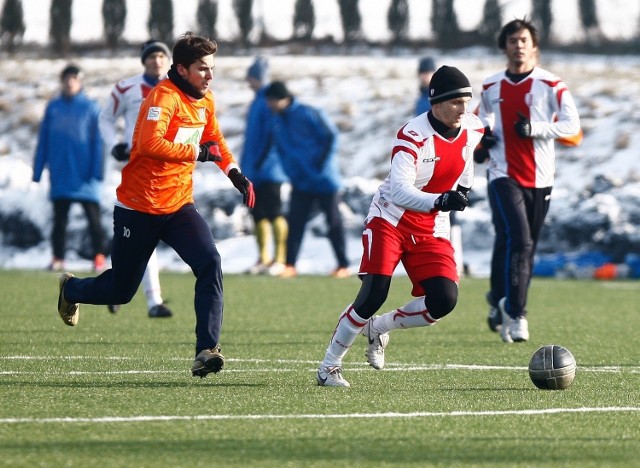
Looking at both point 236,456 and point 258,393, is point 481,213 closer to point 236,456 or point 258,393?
point 258,393

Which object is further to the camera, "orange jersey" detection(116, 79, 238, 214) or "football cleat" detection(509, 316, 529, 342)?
"football cleat" detection(509, 316, 529, 342)

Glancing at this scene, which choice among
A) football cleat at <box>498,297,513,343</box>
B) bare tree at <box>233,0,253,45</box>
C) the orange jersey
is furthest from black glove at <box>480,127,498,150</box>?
bare tree at <box>233,0,253,45</box>

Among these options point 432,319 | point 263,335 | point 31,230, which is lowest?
point 31,230

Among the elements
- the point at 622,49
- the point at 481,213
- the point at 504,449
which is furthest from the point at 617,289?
the point at 622,49

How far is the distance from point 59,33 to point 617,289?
99.2 feet

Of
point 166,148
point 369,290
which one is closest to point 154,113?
point 166,148

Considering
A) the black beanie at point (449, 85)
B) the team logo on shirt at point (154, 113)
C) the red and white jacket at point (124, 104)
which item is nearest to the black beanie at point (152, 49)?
the red and white jacket at point (124, 104)

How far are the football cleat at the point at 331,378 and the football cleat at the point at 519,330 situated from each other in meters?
2.83

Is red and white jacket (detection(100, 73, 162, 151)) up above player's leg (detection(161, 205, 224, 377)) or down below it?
above

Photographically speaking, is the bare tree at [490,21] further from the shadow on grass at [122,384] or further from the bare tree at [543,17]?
the shadow on grass at [122,384]

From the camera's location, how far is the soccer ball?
7.83m

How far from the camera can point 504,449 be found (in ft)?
Answer: 19.6

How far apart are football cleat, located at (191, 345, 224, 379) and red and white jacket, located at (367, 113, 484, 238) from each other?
116 centimetres

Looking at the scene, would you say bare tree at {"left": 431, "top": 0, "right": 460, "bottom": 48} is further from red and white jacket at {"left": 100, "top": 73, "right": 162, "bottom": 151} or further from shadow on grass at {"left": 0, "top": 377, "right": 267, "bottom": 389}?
shadow on grass at {"left": 0, "top": 377, "right": 267, "bottom": 389}
